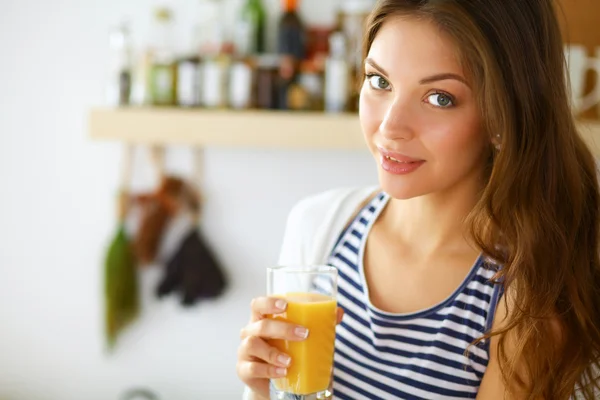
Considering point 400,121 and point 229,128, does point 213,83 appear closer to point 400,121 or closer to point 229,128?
point 229,128

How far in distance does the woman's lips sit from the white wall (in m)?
1.19

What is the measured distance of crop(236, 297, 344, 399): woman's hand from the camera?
3.17 ft

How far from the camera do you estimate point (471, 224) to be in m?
1.10

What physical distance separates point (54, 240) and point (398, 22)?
1.62 m

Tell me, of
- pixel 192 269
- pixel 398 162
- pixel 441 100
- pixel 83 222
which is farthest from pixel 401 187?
pixel 83 222

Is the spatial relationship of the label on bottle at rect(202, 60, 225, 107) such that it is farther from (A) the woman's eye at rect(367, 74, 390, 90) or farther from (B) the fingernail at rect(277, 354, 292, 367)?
(B) the fingernail at rect(277, 354, 292, 367)

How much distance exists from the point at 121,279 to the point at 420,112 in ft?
4.84

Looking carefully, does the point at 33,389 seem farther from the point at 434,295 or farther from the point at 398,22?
the point at 398,22

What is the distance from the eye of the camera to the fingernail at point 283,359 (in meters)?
0.97

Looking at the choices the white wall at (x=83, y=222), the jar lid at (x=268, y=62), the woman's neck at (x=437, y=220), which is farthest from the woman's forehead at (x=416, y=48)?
the white wall at (x=83, y=222)

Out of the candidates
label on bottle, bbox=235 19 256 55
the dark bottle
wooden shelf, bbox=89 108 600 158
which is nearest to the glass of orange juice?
wooden shelf, bbox=89 108 600 158

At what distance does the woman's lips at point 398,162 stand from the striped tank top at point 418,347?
0.23m

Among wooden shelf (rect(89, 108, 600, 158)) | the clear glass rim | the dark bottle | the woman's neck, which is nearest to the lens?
the clear glass rim

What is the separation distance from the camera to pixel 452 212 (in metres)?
1.20
